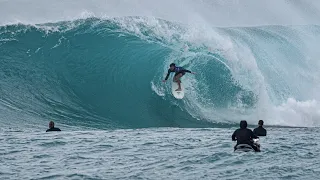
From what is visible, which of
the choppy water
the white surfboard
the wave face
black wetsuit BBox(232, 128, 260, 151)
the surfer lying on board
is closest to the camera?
the choppy water

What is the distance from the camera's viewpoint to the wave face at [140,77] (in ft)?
66.8

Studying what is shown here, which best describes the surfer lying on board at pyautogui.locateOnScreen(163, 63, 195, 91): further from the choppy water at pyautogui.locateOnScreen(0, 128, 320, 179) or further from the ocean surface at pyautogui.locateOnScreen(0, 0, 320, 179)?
the choppy water at pyautogui.locateOnScreen(0, 128, 320, 179)

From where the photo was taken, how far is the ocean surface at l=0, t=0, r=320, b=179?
39.0 feet

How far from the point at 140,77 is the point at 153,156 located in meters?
10.4

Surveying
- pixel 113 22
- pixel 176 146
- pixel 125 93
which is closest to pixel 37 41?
pixel 113 22

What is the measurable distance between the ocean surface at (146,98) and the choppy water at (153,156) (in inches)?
0.8

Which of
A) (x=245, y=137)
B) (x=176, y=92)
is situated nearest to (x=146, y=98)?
(x=176, y=92)

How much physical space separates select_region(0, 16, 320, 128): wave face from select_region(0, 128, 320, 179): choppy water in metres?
4.32

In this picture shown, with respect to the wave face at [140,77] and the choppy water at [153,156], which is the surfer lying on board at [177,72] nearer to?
the wave face at [140,77]

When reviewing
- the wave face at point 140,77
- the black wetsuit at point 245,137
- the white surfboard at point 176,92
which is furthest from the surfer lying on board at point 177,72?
the black wetsuit at point 245,137

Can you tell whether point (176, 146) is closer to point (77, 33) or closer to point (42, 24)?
point (77, 33)

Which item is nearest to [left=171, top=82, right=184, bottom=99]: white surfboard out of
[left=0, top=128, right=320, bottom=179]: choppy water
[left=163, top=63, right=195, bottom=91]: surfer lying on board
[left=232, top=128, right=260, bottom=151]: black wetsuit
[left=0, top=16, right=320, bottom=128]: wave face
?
[left=163, top=63, right=195, bottom=91]: surfer lying on board

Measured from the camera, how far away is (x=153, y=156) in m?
12.5

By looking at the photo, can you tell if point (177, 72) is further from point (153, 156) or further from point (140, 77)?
point (153, 156)
